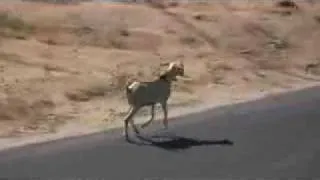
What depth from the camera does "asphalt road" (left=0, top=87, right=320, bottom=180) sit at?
10773 mm

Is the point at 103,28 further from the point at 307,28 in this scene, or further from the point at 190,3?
the point at 307,28

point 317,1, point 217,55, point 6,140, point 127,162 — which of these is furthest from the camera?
point 317,1

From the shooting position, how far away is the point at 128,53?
21.0 metres

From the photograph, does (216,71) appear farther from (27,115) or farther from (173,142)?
(173,142)

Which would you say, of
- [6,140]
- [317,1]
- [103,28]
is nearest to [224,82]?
[103,28]

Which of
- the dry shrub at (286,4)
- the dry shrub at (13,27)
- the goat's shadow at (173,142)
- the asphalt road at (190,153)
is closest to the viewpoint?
the asphalt road at (190,153)

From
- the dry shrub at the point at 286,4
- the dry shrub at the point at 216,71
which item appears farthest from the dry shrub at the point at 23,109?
the dry shrub at the point at 286,4

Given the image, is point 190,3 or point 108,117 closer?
point 108,117

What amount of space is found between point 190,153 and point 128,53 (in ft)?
31.0

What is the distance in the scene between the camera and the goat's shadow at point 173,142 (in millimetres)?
12242

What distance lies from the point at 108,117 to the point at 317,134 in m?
3.76

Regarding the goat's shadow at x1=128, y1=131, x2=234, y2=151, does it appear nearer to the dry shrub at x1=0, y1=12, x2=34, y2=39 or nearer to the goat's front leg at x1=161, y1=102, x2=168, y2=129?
the goat's front leg at x1=161, y1=102, x2=168, y2=129

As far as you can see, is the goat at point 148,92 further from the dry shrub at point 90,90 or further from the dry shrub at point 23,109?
the dry shrub at point 90,90

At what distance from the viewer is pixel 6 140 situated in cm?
1291
